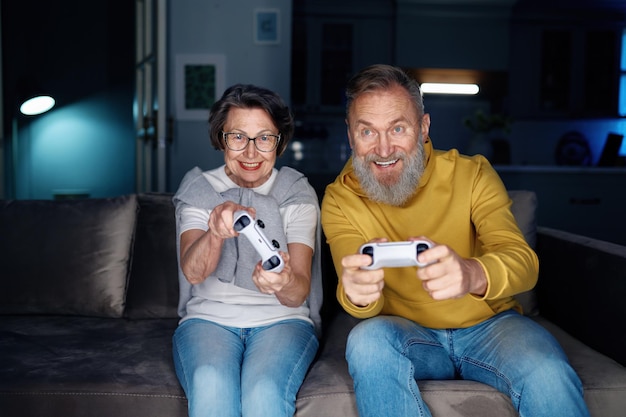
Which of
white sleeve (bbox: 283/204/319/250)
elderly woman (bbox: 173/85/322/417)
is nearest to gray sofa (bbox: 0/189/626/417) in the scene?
elderly woman (bbox: 173/85/322/417)

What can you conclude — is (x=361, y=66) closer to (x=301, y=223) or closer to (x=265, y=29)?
(x=265, y=29)

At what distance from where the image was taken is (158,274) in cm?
192

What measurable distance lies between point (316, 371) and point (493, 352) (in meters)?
0.41

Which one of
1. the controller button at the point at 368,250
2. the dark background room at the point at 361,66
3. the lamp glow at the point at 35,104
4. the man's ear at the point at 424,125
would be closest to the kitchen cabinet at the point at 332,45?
the dark background room at the point at 361,66

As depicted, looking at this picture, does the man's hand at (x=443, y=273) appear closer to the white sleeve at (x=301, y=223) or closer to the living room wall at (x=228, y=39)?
the white sleeve at (x=301, y=223)

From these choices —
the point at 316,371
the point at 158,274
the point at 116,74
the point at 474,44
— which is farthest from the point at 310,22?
the point at 316,371

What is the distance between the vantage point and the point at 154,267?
1.93 m

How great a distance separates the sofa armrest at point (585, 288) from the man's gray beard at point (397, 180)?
0.55 m

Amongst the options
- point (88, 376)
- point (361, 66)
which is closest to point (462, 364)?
point (88, 376)

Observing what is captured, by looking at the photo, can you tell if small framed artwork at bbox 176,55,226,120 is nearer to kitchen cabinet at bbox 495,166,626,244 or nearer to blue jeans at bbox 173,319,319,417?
kitchen cabinet at bbox 495,166,626,244

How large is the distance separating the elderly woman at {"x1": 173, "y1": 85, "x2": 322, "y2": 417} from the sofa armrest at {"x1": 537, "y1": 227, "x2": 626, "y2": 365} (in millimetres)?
721

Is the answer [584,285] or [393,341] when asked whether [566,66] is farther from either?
[393,341]

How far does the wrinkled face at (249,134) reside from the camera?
1572 millimetres

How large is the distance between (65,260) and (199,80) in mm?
2563
